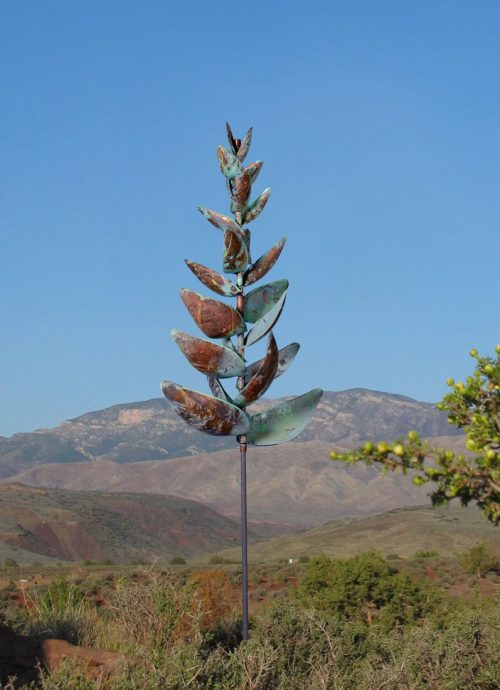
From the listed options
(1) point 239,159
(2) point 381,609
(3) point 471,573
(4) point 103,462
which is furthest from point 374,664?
(4) point 103,462

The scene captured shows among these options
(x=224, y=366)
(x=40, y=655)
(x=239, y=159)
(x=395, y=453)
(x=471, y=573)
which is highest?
(x=239, y=159)

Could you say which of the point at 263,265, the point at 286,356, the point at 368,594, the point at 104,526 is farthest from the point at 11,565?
the point at 263,265

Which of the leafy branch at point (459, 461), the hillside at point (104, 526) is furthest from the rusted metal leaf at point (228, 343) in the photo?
the hillside at point (104, 526)

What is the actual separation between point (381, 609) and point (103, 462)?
463 feet

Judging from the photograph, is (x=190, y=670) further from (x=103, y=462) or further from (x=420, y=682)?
(x=103, y=462)

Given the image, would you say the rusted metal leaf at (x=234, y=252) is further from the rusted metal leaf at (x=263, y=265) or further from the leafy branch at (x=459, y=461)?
the leafy branch at (x=459, y=461)

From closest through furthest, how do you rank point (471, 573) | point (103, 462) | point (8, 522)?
point (471, 573) → point (8, 522) → point (103, 462)

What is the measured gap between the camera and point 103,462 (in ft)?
509

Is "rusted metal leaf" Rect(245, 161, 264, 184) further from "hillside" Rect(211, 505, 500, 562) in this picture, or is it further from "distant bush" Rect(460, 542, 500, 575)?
"hillside" Rect(211, 505, 500, 562)

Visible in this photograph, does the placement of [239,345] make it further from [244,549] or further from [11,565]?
[11,565]

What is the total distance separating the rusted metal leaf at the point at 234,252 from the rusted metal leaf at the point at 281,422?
5.06ft

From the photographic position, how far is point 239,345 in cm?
978

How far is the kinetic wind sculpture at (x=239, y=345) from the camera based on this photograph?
9.30m

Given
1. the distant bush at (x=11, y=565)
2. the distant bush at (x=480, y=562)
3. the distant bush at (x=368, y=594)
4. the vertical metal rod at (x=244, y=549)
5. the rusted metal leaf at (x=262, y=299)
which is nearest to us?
the vertical metal rod at (x=244, y=549)
